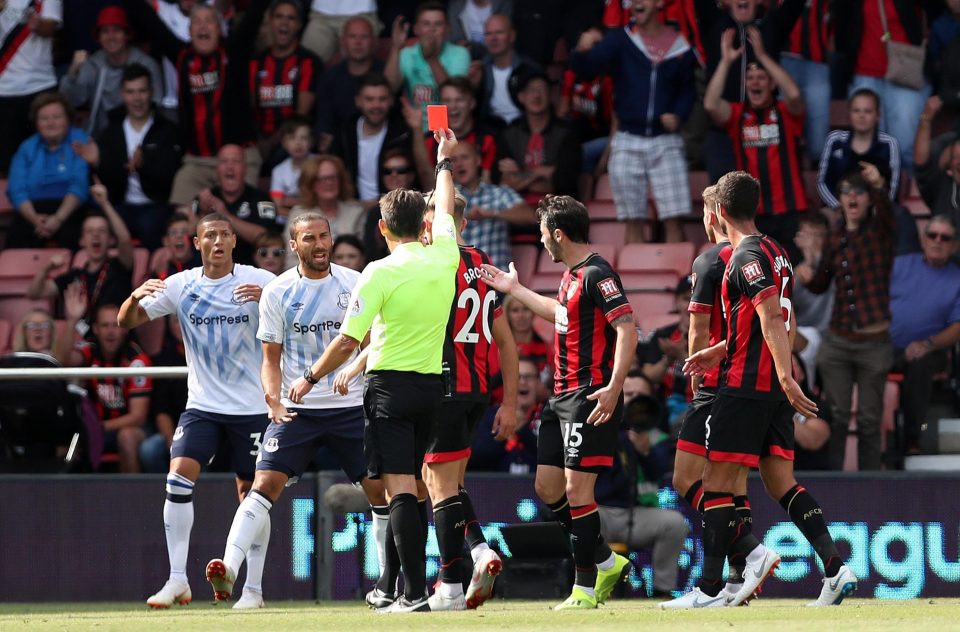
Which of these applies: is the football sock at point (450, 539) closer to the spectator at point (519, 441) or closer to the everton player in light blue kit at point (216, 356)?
the everton player in light blue kit at point (216, 356)

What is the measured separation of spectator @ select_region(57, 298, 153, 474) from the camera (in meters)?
12.2

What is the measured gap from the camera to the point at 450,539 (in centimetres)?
857

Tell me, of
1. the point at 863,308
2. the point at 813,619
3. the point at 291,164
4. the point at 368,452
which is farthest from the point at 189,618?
the point at 291,164

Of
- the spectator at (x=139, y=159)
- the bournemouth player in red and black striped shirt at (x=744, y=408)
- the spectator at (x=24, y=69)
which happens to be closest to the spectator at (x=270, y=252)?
the spectator at (x=139, y=159)

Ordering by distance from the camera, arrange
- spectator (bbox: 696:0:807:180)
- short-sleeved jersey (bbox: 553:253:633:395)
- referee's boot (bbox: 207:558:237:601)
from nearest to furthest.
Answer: short-sleeved jersey (bbox: 553:253:633:395), referee's boot (bbox: 207:558:237:601), spectator (bbox: 696:0:807:180)

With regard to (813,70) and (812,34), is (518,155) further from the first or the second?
(812,34)

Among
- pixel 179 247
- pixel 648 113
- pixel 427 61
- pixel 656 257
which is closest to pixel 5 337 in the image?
pixel 179 247

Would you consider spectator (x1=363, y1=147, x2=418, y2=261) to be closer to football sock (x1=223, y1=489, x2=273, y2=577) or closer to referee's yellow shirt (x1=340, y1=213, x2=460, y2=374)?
football sock (x1=223, y1=489, x2=273, y2=577)

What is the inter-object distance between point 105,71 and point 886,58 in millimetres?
7281

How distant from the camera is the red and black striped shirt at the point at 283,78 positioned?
50.3 feet

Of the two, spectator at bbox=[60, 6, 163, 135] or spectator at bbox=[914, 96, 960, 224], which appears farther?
spectator at bbox=[60, 6, 163, 135]

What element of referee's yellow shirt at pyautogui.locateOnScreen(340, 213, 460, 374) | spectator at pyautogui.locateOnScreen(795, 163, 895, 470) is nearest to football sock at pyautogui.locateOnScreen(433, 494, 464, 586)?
referee's yellow shirt at pyautogui.locateOnScreen(340, 213, 460, 374)

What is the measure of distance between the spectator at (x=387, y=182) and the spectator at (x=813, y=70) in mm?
3393

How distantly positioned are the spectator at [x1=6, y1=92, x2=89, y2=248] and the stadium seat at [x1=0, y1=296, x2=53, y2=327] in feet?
2.10
